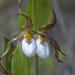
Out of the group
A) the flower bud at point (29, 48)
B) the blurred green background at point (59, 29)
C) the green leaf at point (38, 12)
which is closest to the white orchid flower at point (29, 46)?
the flower bud at point (29, 48)

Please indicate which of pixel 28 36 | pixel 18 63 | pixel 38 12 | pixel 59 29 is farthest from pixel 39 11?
pixel 59 29

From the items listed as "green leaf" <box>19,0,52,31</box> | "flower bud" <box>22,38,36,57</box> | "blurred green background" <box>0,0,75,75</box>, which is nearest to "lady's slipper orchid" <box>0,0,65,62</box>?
"flower bud" <box>22,38,36,57</box>

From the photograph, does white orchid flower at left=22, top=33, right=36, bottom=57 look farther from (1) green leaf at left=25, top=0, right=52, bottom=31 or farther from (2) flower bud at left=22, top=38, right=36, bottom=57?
(1) green leaf at left=25, top=0, right=52, bottom=31

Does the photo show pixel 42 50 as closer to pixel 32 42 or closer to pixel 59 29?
pixel 32 42

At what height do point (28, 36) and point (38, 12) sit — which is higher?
point (38, 12)

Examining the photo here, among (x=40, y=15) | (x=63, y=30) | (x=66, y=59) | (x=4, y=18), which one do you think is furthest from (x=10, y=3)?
(x=40, y=15)
